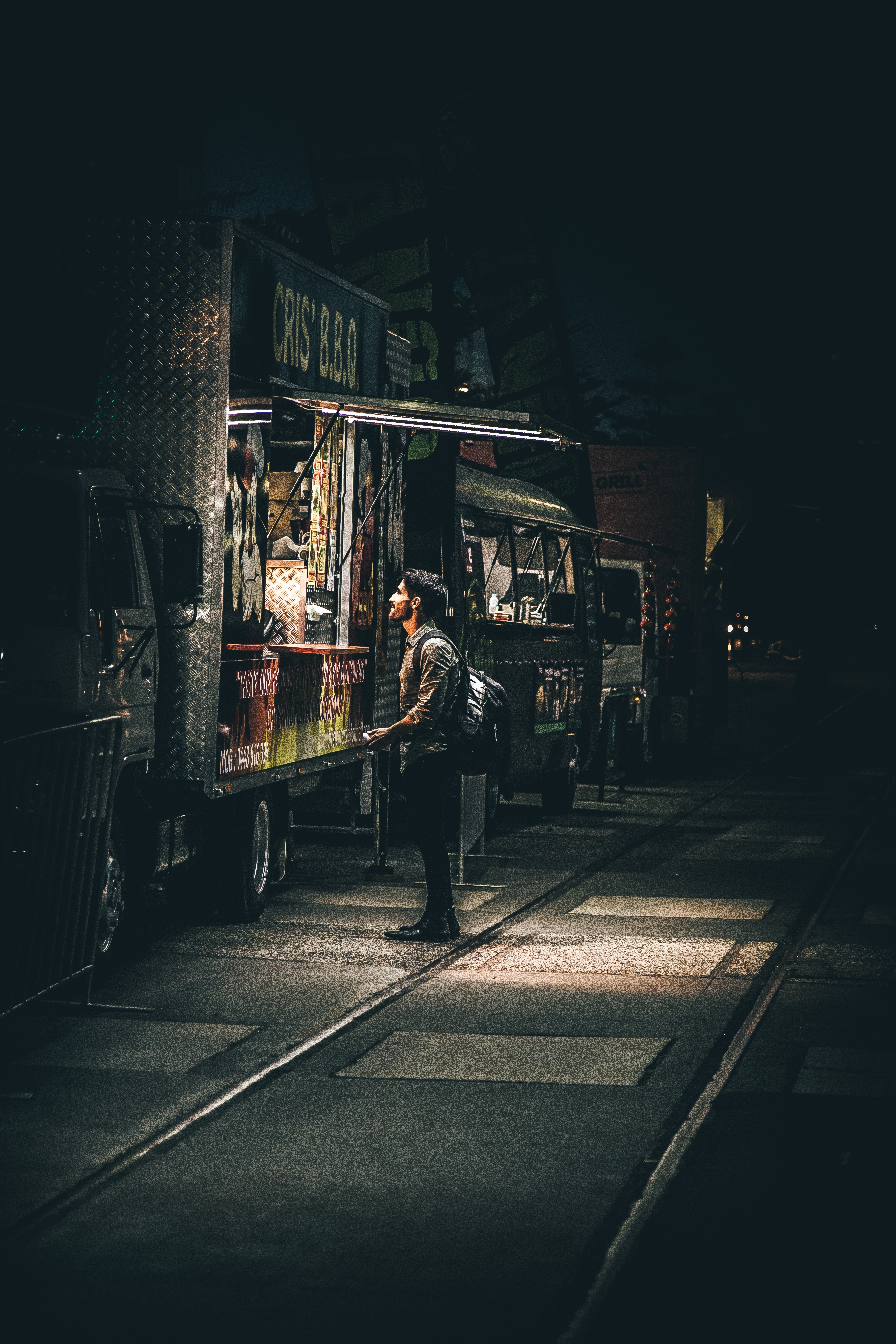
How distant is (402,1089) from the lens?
6512mm

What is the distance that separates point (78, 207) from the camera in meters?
9.30

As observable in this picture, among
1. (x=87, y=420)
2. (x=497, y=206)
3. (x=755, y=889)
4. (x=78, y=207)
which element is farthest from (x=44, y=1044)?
(x=497, y=206)

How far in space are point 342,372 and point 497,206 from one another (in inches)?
407

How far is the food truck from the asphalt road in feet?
2.72

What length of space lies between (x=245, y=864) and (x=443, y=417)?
2.93 metres

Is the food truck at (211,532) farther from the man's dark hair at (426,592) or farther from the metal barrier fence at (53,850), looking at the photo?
the man's dark hair at (426,592)

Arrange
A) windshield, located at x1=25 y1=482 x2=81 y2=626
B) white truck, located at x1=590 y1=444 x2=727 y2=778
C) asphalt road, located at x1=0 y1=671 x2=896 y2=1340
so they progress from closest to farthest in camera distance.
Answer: asphalt road, located at x1=0 y1=671 x2=896 y2=1340
windshield, located at x1=25 y1=482 x2=81 y2=626
white truck, located at x1=590 y1=444 x2=727 y2=778

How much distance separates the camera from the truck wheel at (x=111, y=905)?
8188 mm

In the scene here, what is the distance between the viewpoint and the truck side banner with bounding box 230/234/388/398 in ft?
30.5

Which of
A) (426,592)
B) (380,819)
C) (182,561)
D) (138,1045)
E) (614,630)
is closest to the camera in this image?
(138,1045)

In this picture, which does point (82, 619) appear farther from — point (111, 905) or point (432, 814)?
point (432, 814)

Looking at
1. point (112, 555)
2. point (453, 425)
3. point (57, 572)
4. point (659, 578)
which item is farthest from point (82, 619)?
point (659, 578)

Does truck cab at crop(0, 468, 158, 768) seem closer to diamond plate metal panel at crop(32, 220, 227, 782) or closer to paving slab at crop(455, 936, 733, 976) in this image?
diamond plate metal panel at crop(32, 220, 227, 782)

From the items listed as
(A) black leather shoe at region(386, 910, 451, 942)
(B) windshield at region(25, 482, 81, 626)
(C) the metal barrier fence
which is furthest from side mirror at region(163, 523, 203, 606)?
(A) black leather shoe at region(386, 910, 451, 942)
